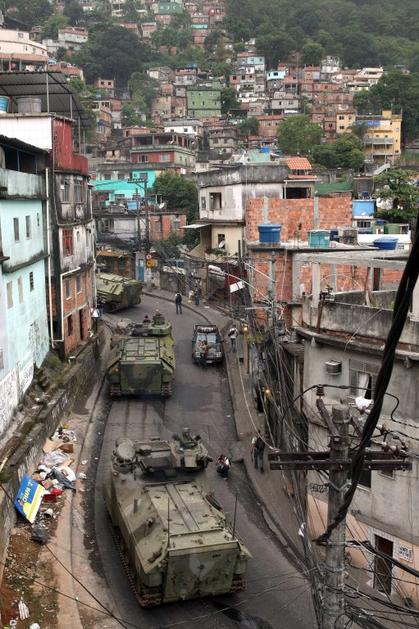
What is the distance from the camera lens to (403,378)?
15.7 m

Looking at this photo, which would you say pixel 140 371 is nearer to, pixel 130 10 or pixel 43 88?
pixel 43 88

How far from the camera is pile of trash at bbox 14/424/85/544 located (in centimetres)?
1758

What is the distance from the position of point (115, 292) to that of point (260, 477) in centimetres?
2049

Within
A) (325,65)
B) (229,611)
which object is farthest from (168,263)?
(325,65)

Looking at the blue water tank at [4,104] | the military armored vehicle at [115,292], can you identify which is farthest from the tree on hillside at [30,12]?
the blue water tank at [4,104]

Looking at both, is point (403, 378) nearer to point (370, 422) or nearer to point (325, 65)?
point (370, 422)

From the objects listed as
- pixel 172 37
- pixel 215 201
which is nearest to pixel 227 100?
pixel 172 37

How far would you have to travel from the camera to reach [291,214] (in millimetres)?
34469

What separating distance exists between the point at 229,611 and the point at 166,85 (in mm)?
105833

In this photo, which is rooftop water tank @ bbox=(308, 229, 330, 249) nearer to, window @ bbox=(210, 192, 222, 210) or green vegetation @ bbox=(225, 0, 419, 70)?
window @ bbox=(210, 192, 222, 210)

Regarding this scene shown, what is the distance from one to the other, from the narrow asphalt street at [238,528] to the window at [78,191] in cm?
807

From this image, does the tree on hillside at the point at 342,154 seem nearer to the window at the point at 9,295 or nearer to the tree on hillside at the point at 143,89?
the tree on hillside at the point at 143,89

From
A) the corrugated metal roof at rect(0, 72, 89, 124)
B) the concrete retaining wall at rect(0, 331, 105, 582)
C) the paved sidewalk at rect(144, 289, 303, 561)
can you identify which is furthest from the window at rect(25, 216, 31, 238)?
the paved sidewalk at rect(144, 289, 303, 561)

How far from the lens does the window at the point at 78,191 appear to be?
30.9m
